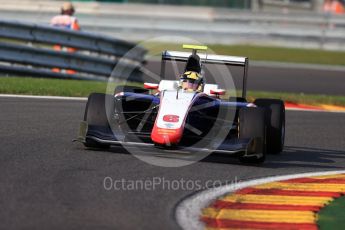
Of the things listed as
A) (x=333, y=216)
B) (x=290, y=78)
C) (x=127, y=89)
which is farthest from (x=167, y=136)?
(x=290, y=78)

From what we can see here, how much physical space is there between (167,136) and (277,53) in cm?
1964

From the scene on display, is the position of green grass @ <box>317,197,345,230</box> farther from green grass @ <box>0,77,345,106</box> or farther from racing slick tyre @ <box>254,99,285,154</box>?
green grass @ <box>0,77,345,106</box>

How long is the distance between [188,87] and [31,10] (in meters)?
19.4

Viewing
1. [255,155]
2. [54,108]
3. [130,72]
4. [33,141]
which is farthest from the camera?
[130,72]

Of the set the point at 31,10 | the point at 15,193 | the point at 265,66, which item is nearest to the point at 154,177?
the point at 15,193

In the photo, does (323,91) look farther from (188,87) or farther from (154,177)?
(154,177)

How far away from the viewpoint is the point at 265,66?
24.6 metres

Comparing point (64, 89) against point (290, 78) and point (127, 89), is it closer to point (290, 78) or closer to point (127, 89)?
point (127, 89)

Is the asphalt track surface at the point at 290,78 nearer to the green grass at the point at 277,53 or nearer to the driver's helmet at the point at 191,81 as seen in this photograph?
the green grass at the point at 277,53

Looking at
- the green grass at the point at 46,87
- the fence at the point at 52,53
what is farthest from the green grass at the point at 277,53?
the green grass at the point at 46,87

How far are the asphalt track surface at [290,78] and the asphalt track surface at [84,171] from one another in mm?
6770

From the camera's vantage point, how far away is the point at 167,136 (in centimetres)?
852

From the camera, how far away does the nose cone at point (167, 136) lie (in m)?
8.52

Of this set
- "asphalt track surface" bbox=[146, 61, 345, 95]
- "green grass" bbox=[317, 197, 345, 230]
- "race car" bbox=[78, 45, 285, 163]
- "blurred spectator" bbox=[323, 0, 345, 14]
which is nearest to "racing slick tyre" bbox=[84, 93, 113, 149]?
"race car" bbox=[78, 45, 285, 163]
